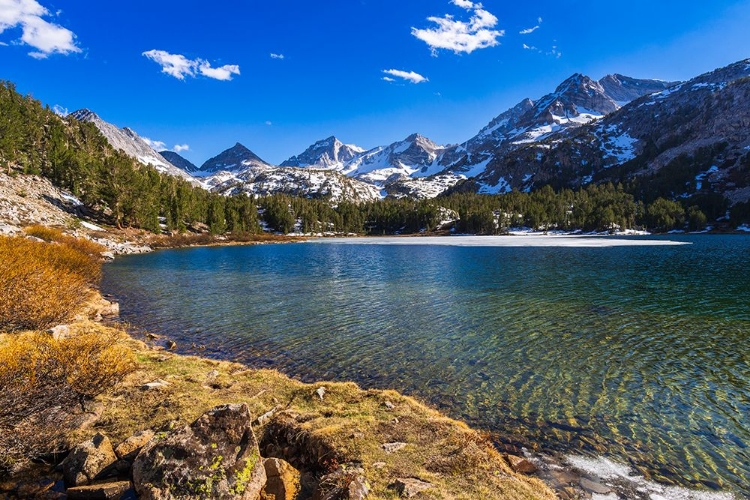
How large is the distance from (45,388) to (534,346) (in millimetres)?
22017

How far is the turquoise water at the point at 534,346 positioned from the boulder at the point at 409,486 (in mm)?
5795

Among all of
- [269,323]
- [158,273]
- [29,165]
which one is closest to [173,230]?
[29,165]

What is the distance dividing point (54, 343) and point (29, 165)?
145443 mm

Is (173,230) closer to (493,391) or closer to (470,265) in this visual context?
(470,265)

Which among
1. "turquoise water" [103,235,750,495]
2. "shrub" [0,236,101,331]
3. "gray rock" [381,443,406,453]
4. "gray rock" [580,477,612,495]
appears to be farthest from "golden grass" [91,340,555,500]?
"shrub" [0,236,101,331]

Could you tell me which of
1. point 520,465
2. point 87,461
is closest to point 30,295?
point 87,461

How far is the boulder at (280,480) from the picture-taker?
7.81 m

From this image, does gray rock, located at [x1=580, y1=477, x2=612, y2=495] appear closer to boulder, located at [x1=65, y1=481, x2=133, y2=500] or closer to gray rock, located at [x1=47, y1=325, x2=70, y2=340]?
boulder, located at [x1=65, y1=481, x2=133, y2=500]

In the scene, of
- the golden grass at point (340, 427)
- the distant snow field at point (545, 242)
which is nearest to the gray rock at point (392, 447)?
the golden grass at point (340, 427)

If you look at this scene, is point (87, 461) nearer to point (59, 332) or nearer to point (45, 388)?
point (45, 388)

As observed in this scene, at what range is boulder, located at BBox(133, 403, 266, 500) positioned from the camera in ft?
22.9

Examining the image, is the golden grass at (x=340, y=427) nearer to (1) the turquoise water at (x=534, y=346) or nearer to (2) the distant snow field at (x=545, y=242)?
(1) the turquoise water at (x=534, y=346)

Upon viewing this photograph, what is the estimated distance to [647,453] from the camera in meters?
11.6

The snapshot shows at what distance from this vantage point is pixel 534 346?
21750mm
